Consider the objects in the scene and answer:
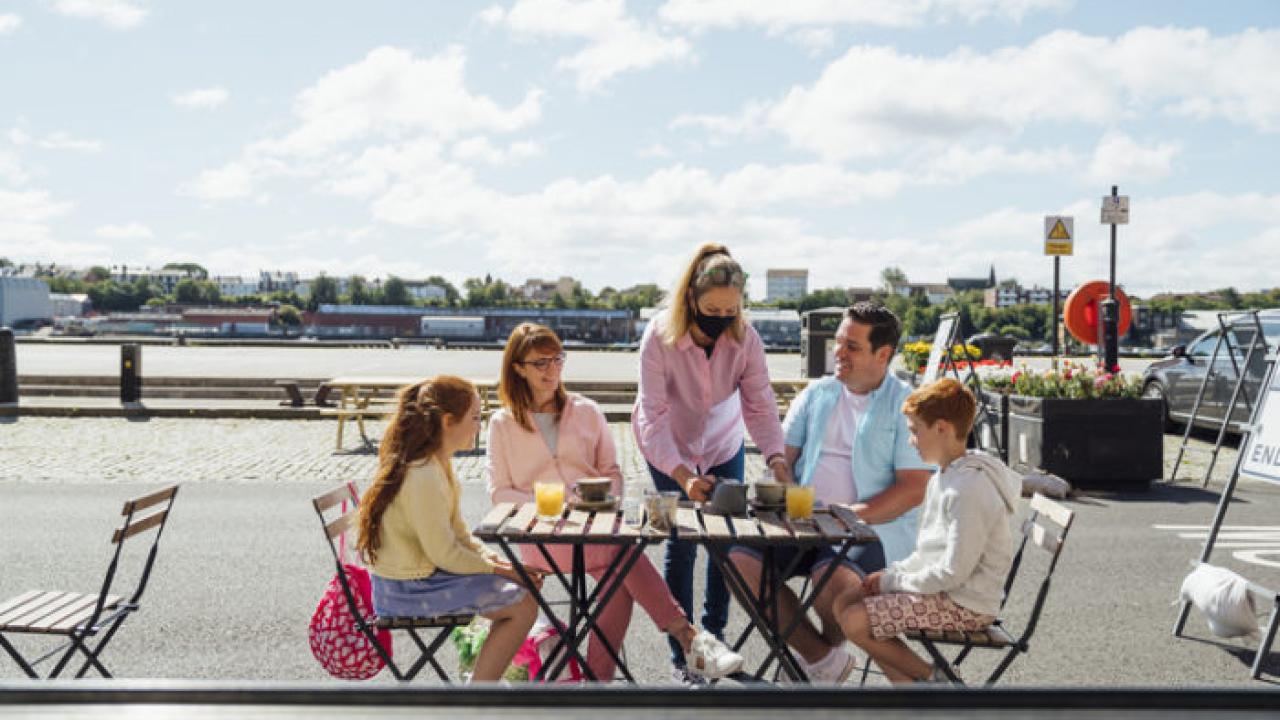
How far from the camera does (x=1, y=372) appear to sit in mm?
14773

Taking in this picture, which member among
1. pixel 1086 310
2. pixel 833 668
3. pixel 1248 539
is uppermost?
pixel 1086 310

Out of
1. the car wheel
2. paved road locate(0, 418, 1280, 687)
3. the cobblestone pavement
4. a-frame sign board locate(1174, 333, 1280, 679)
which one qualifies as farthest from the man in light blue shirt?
the car wheel

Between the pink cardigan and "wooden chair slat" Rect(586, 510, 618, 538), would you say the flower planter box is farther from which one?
"wooden chair slat" Rect(586, 510, 618, 538)

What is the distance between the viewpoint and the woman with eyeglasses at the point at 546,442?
12.8 ft

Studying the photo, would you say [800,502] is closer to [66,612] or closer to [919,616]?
[919,616]

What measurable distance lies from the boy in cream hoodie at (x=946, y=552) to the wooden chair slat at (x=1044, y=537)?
0.73 feet

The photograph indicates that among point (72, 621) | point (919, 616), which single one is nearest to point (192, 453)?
point (72, 621)

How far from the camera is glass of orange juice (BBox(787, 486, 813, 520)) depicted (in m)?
3.46

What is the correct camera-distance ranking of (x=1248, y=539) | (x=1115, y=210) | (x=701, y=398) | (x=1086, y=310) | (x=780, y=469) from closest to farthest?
(x=780, y=469) → (x=701, y=398) → (x=1248, y=539) → (x=1115, y=210) → (x=1086, y=310)

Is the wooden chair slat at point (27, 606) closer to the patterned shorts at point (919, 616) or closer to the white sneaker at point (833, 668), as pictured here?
the white sneaker at point (833, 668)

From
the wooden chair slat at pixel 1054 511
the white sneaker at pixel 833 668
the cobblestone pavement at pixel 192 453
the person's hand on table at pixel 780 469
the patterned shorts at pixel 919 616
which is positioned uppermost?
the person's hand on table at pixel 780 469

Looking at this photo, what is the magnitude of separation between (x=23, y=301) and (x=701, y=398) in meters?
133

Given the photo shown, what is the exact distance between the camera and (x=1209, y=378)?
11.5 meters

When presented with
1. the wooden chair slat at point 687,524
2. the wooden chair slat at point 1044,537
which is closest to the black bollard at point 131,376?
the wooden chair slat at point 687,524
